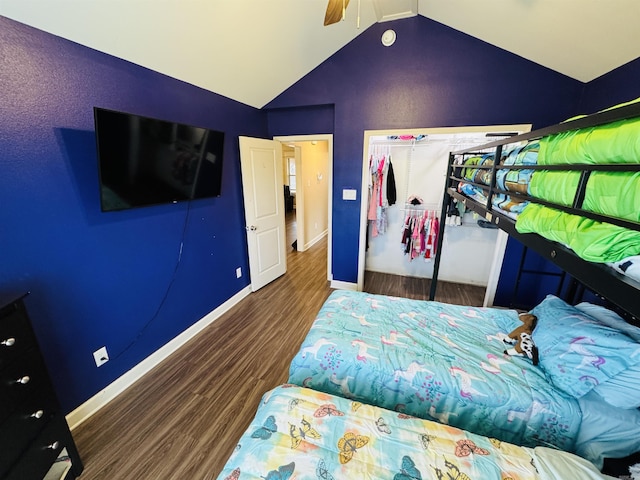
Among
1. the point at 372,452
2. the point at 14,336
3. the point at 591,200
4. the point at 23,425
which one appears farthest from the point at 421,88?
the point at 23,425

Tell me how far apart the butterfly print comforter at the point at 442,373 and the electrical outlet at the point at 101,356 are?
1.38 meters

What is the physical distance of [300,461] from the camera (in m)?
0.89

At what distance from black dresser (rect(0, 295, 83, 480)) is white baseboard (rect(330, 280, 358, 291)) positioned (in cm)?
277

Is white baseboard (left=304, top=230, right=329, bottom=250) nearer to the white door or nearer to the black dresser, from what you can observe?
the white door

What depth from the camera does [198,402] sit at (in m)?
1.79

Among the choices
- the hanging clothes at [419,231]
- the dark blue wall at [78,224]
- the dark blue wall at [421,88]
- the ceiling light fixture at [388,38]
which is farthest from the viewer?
the hanging clothes at [419,231]

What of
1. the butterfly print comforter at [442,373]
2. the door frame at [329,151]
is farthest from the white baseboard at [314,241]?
the butterfly print comforter at [442,373]

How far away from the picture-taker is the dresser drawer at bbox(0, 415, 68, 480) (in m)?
1.04

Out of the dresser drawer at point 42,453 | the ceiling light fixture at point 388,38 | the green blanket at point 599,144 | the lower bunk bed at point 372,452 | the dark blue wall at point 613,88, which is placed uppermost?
the ceiling light fixture at point 388,38

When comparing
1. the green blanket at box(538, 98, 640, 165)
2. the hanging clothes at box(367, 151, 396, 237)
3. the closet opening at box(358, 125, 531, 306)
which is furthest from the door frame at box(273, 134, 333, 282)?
the green blanket at box(538, 98, 640, 165)

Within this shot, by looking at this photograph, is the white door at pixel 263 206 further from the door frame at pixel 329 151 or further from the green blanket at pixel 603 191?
the green blanket at pixel 603 191

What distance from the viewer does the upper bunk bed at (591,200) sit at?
24.9 inches

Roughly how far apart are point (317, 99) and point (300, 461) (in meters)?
3.30

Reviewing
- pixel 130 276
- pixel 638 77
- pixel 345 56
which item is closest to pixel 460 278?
pixel 638 77
